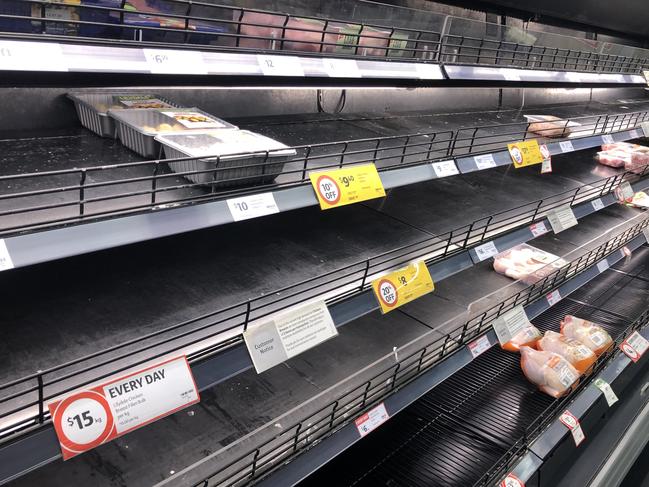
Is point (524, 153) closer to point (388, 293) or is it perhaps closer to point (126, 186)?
point (388, 293)

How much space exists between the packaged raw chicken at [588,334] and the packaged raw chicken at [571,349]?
5 centimetres

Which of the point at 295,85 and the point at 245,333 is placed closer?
the point at 245,333

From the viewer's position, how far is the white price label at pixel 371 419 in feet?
4.01

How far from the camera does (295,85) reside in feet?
3.94

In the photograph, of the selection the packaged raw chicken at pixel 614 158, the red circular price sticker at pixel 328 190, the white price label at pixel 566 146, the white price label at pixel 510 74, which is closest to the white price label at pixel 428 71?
the white price label at pixel 510 74

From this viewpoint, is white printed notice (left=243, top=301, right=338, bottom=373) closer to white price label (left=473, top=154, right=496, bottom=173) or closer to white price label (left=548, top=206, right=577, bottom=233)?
white price label (left=473, top=154, right=496, bottom=173)

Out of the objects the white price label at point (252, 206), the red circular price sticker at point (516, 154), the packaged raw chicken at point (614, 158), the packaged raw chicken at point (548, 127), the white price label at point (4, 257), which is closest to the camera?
the white price label at point (4, 257)

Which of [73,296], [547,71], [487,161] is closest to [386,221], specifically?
[487,161]

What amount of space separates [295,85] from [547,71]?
3.96 ft

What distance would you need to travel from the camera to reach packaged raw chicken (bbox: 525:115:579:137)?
2.15 meters

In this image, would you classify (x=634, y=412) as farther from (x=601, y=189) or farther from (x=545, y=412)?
(x=601, y=189)

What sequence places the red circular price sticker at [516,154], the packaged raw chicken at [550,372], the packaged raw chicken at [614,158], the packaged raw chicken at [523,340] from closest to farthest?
1. the red circular price sticker at [516,154]
2. the packaged raw chicken at [550,372]
3. the packaged raw chicken at [523,340]
4. the packaged raw chicken at [614,158]

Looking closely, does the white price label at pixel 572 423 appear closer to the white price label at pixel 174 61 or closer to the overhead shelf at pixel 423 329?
the overhead shelf at pixel 423 329

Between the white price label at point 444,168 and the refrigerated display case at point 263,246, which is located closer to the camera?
the refrigerated display case at point 263,246
